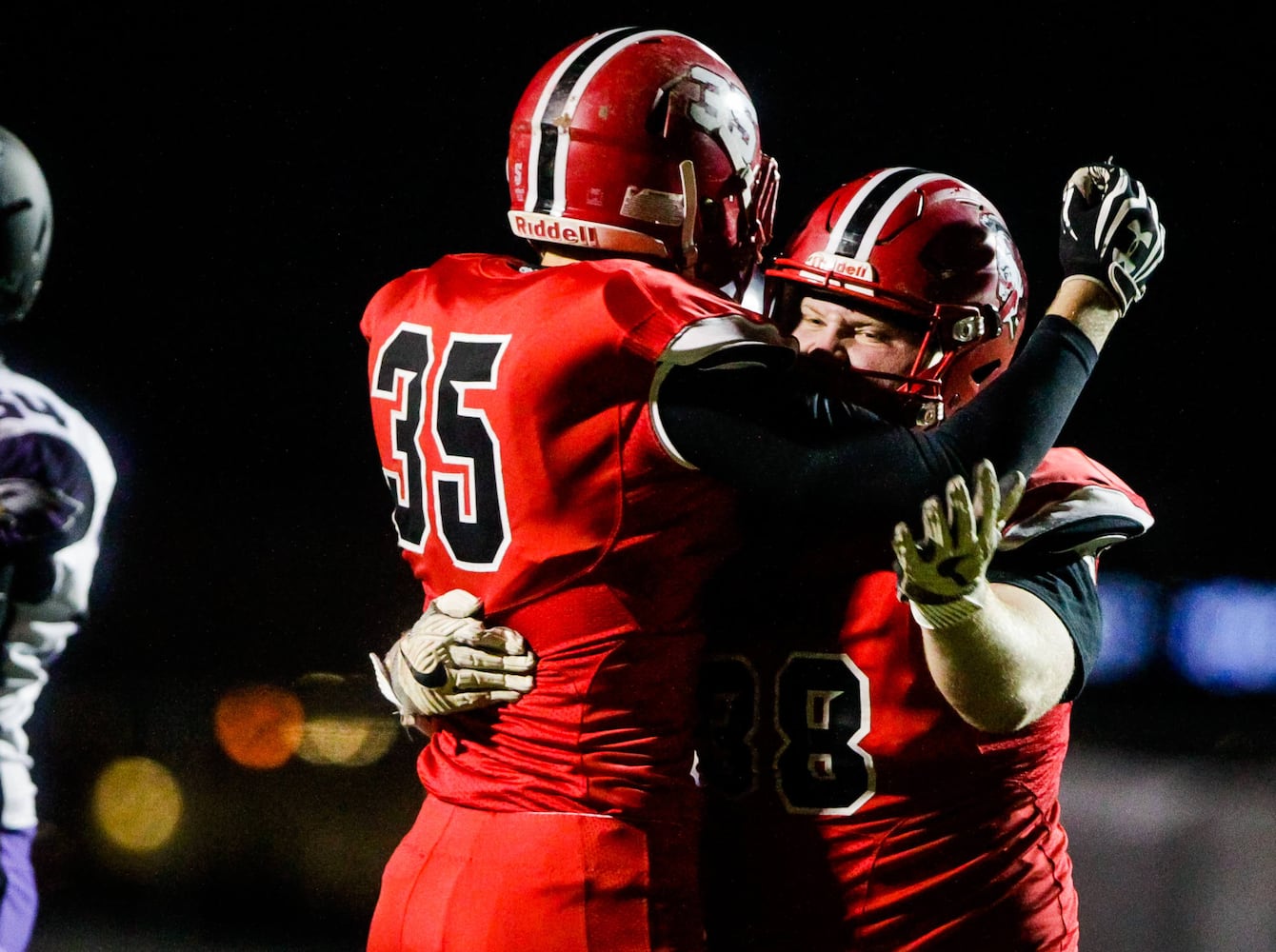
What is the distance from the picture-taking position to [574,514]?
1.79 meters

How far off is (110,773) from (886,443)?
161 inches

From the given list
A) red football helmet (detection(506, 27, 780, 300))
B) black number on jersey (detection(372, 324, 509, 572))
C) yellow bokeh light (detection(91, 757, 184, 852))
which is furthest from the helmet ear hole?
yellow bokeh light (detection(91, 757, 184, 852))

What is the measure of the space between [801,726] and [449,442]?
0.63 m

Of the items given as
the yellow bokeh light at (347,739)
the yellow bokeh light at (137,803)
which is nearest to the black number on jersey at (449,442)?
the yellow bokeh light at (137,803)

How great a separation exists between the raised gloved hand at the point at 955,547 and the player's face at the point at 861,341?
0.52 meters

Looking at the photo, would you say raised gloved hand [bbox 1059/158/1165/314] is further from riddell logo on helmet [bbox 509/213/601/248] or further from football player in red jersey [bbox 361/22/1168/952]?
riddell logo on helmet [bbox 509/213/601/248]

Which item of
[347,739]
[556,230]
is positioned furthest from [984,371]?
[347,739]

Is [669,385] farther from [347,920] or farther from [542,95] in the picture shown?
[347,920]

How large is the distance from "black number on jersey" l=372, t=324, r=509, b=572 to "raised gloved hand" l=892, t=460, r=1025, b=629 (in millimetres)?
506

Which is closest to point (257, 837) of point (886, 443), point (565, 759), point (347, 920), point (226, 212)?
point (347, 920)

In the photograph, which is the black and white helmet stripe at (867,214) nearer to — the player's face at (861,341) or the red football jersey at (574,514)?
the player's face at (861,341)

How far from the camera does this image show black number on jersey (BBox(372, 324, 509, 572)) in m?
1.83

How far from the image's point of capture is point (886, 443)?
5.69 feet

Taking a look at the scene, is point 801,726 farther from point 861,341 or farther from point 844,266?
point 844,266
